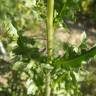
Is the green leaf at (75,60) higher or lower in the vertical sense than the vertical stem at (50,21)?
lower

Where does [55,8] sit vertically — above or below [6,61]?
above

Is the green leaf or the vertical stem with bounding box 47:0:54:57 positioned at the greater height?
the vertical stem with bounding box 47:0:54:57

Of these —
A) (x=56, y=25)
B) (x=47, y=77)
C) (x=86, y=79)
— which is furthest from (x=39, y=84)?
(x=86, y=79)

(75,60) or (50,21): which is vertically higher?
(50,21)

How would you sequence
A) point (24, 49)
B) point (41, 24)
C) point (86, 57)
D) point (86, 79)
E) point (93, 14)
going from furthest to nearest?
point (93, 14) < point (41, 24) < point (86, 79) < point (24, 49) < point (86, 57)

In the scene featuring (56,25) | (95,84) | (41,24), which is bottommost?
(95,84)

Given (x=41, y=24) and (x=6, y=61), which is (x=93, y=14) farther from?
(x=6, y=61)

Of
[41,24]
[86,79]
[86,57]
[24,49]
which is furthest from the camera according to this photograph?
[41,24]

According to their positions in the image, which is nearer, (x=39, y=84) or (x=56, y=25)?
(x=56, y=25)
